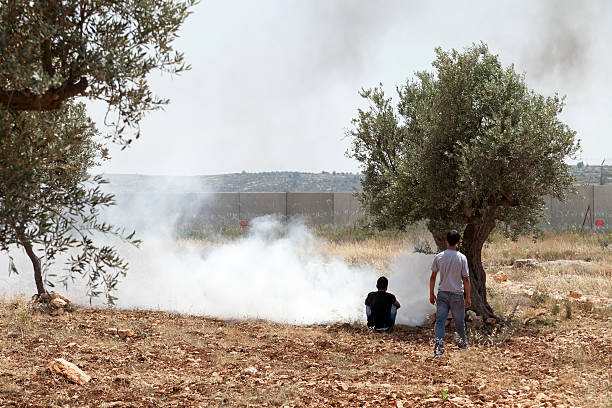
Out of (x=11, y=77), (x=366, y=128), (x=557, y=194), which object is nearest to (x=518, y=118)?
(x=557, y=194)

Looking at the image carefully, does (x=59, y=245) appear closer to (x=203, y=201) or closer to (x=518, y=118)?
(x=518, y=118)

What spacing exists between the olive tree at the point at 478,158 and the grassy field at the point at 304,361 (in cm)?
216

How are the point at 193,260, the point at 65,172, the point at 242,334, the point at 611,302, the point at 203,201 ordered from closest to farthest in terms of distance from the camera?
the point at 65,172
the point at 242,334
the point at 611,302
the point at 193,260
the point at 203,201

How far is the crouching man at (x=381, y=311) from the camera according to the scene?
491 inches

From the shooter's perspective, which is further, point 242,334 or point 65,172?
point 242,334

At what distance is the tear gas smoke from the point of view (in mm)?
15156

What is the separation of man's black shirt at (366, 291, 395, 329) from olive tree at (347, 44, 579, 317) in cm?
190

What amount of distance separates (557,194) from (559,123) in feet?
4.72

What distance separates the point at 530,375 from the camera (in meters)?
8.95

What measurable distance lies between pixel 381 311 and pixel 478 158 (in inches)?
141

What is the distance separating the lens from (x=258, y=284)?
17.8 m

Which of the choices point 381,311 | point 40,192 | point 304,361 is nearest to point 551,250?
point 381,311

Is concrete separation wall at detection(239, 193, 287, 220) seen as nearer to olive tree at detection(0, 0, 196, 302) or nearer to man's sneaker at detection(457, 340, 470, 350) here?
man's sneaker at detection(457, 340, 470, 350)

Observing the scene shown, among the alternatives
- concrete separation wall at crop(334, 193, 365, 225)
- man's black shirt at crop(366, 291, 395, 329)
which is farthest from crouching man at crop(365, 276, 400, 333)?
concrete separation wall at crop(334, 193, 365, 225)
